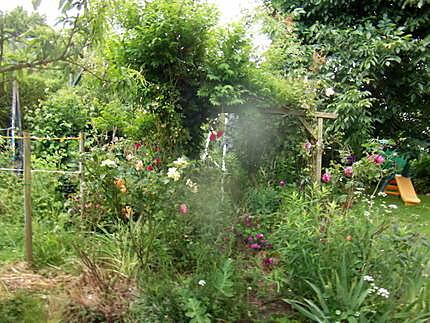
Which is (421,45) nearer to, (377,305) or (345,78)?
(345,78)

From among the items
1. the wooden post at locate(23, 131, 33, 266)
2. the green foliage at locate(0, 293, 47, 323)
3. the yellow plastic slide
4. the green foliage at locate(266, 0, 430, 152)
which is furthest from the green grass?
the yellow plastic slide

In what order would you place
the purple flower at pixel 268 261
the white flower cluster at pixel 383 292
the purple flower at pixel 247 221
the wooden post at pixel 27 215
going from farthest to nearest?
the purple flower at pixel 247 221 < the wooden post at pixel 27 215 < the purple flower at pixel 268 261 < the white flower cluster at pixel 383 292

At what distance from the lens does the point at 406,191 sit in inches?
281

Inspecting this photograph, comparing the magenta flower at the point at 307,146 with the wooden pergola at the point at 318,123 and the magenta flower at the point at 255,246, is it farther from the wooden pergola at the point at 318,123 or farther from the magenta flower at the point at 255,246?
the magenta flower at the point at 255,246

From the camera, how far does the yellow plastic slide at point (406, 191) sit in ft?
22.5

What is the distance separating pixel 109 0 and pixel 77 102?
201 inches

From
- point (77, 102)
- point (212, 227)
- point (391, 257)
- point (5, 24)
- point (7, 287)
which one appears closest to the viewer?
point (5, 24)

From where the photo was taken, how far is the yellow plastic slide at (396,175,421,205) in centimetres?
685

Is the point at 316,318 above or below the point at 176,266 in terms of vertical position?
above

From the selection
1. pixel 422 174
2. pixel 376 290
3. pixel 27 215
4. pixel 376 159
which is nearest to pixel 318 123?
pixel 376 159

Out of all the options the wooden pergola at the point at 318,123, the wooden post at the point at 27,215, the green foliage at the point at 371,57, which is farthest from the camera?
the green foliage at the point at 371,57

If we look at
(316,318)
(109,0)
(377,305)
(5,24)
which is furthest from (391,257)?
(5,24)

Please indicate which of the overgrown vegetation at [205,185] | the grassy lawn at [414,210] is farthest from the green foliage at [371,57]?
the grassy lawn at [414,210]

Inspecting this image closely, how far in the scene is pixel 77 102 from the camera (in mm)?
6562
